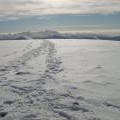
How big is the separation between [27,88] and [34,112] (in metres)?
2.78

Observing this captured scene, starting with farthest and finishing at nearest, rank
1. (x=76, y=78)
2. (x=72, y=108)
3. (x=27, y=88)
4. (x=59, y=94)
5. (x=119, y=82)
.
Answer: (x=76, y=78)
(x=119, y=82)
(x=27, y=88)
(x=59, y=94)
(x=72, y=108)

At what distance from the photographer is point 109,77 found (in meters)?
13.1

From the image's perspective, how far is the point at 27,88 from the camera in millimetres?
10070

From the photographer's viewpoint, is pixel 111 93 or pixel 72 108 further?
pixel 111 93

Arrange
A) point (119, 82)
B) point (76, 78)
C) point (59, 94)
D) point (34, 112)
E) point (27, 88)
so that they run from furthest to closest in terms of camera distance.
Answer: point (76, 78)
point (119, 82)
point (27, 88)
point (59, 94)
point (34, 112)

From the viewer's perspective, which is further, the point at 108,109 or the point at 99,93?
the point at 99,93

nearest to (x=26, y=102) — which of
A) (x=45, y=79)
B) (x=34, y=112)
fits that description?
(x=34, y=112)

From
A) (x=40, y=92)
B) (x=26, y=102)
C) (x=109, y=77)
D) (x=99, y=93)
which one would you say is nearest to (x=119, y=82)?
(x=109, y=77)

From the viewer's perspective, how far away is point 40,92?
9.48 metres

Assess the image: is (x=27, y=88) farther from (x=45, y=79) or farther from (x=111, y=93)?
(x=111, y=93)

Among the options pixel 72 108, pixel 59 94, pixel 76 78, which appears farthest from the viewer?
pixel 76 78

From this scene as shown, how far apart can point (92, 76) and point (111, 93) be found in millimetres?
3951

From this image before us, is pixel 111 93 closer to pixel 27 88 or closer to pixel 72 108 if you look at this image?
pixel 72 108

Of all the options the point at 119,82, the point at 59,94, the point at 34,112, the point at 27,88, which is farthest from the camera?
the point at 119,82
